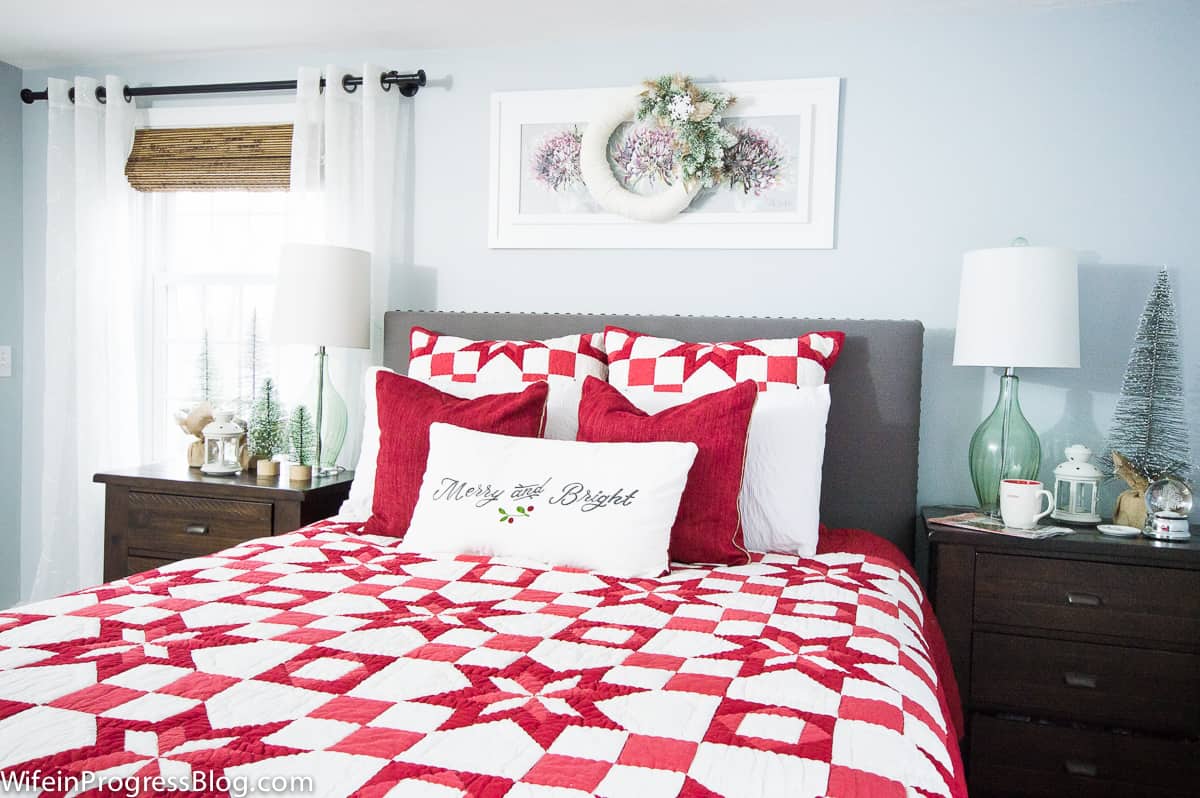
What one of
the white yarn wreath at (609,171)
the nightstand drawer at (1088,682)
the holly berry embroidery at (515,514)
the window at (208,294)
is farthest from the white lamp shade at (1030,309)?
the window at (208,294)

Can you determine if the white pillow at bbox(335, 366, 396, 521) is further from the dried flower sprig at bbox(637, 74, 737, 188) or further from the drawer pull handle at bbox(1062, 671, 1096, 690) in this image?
the drawer pull handle at bbox(1062, 671, 1096, 690)

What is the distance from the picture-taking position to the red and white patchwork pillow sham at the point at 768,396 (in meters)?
2.09

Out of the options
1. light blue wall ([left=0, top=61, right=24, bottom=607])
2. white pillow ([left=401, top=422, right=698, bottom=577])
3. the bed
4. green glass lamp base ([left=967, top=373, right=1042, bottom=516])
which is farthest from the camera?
light blue wall ([left=0, top=61, right=24, bottom=607])

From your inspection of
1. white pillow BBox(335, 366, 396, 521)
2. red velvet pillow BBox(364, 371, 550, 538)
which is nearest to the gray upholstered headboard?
red velvet pillow BBox(364, 371, 550, 538)

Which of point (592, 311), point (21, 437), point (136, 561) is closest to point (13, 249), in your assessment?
point (21, 437)

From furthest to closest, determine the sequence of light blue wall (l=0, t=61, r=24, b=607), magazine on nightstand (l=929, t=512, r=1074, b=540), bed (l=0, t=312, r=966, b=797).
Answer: light blue wall (l=0, t=61, r=24, b=607)
magazine on nightstand (l=929, t=512, r=1074, b=540)
bed (l=0, t=312, r=966, b=797)

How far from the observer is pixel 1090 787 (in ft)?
7.14

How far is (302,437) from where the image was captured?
2889 mm

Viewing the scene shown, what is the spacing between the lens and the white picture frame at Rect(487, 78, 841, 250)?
2.73 meters

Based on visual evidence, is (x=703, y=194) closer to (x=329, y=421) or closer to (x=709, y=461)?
(x=709, y=461)

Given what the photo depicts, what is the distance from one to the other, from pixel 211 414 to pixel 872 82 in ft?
7.87

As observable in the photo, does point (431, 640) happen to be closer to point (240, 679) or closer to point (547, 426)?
point (240, 679)

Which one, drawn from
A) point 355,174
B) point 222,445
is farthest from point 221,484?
point 355,174

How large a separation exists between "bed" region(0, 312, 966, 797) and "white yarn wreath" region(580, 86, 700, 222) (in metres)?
1.32
